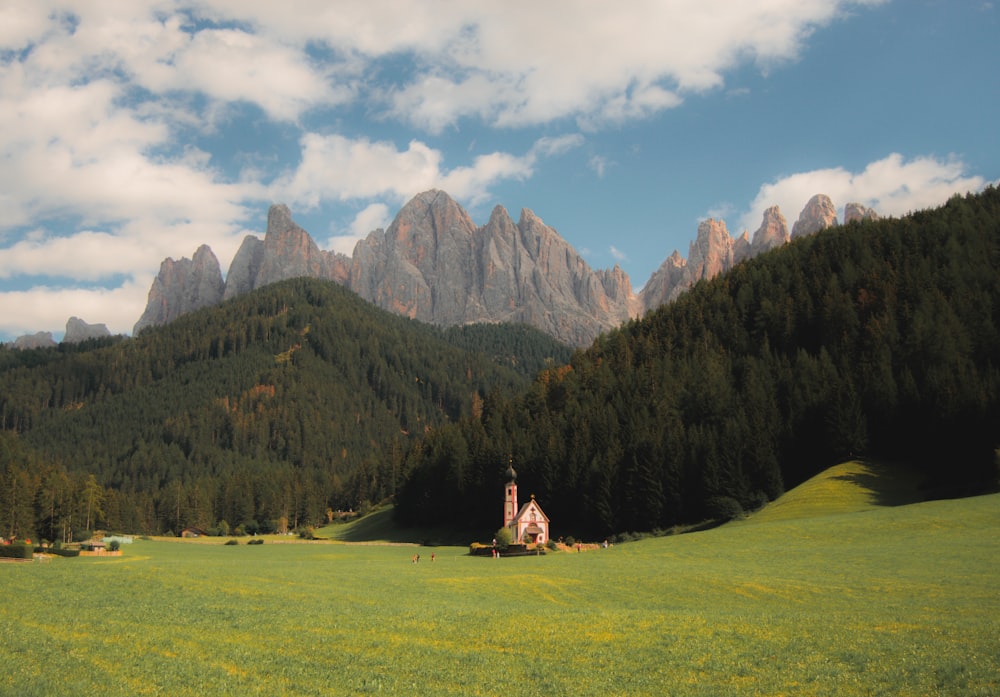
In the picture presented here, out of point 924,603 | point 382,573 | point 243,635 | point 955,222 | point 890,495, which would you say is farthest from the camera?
point 955,222

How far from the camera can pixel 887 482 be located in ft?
242

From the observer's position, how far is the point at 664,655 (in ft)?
76.4

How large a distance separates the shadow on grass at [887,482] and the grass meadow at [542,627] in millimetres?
17704

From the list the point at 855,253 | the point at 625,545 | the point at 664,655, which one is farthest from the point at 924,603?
the point at 855,253

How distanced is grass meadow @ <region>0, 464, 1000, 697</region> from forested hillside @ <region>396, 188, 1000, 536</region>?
96.8 ft

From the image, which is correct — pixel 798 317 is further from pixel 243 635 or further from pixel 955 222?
pixel 243 635

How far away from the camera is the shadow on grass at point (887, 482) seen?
68.8 metres

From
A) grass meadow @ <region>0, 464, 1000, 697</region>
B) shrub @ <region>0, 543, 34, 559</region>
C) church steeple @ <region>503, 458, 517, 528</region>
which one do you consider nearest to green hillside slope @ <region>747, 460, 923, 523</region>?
grass meadow @ <region>0, 464, 1000, 697</region>

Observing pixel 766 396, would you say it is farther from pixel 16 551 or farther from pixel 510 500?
pixel 16 551

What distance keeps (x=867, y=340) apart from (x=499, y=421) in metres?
56.5

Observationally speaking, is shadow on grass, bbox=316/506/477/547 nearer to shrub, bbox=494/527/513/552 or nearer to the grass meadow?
shrub, bbox=494/527/513/552

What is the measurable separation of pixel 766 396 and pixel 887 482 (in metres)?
22.0

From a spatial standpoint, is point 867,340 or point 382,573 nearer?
point 382,573

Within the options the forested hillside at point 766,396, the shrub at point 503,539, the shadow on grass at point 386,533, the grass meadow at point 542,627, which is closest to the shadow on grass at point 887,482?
the forested hillside at point 766,396
